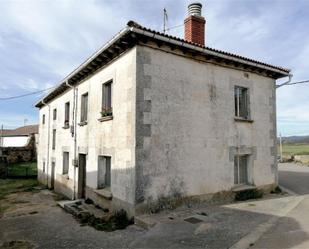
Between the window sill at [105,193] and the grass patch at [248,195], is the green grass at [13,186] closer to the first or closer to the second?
the window sill at [105,193]

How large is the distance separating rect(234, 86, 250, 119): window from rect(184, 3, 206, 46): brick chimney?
2207mm

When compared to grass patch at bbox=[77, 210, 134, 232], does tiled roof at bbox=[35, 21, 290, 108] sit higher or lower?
higher

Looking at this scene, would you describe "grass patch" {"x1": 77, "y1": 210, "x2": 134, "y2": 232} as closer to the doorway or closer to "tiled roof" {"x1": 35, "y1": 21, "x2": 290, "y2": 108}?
the doorway

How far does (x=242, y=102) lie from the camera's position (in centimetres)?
1141

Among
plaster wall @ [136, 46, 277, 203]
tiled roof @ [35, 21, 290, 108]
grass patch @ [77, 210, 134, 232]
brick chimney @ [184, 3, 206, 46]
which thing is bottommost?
grass patch @ [77, 210, 134, 232]

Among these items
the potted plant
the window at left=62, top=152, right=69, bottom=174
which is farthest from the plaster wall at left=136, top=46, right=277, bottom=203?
the window at left=62, top=152, right=69, bottom=174

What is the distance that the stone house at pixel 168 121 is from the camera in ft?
27.9

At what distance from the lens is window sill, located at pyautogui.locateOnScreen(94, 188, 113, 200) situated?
9516 mm

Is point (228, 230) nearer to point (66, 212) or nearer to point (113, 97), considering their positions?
point (113, 97)

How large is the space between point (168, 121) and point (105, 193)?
10.5 ft

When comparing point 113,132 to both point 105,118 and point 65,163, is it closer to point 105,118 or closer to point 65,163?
point 105,118

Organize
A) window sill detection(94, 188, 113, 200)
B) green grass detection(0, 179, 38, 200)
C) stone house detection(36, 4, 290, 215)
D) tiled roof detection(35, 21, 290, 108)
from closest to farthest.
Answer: tiled roof detection(35, 21, 290, 108), stone house detection(36, 4, 290, 215), window sill detection(94, 188, 113, 200), green grass detection(0, 179, 38, 200)

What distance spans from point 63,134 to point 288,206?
10.6 meters

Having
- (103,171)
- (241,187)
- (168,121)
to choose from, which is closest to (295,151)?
(241,187)
